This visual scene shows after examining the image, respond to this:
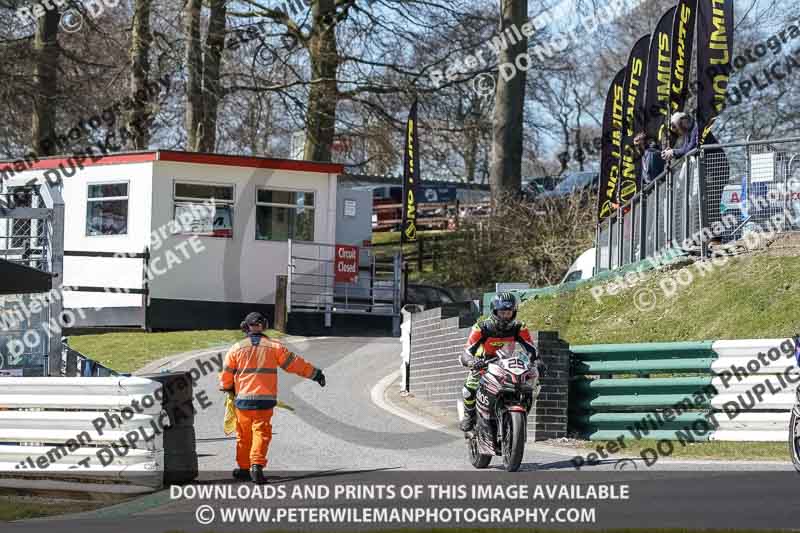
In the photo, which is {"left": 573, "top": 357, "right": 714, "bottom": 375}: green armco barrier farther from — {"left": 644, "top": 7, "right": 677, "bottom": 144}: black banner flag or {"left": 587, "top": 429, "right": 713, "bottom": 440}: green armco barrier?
{"left": 644, "top": 7, "right": 677, "bottom": 144}: black banner flag

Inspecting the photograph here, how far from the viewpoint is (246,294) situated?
3000 cm

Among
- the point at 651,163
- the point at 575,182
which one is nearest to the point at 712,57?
the point at 651,163

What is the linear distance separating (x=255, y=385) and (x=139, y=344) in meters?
14.2

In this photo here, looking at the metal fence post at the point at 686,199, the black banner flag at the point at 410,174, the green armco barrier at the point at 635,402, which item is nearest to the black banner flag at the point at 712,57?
the metal fence post at the point at 686,199

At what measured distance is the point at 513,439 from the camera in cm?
1198

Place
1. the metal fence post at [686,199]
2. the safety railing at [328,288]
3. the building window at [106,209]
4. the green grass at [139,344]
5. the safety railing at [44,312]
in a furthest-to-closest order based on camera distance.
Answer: the building window at [106,209] < the safety railing at [328,288] < the green grass at [139,344] < the metal fence post at [686,199] < the safety railing at [44,312]

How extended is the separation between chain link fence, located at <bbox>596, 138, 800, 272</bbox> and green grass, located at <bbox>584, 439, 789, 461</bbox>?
4.21 m

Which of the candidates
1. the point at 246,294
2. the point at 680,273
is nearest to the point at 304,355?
the point at 246,294

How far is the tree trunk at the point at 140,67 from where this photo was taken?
108ft

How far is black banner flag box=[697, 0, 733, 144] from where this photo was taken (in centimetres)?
1738

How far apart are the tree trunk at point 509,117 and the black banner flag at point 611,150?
31.4 feet

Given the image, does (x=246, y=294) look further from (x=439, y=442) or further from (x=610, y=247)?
(x=439, y=442)

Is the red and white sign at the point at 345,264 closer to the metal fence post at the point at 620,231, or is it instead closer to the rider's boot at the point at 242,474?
the metal fence post at the point at 620,231

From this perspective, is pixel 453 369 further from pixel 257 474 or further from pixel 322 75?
pixel 322 75
